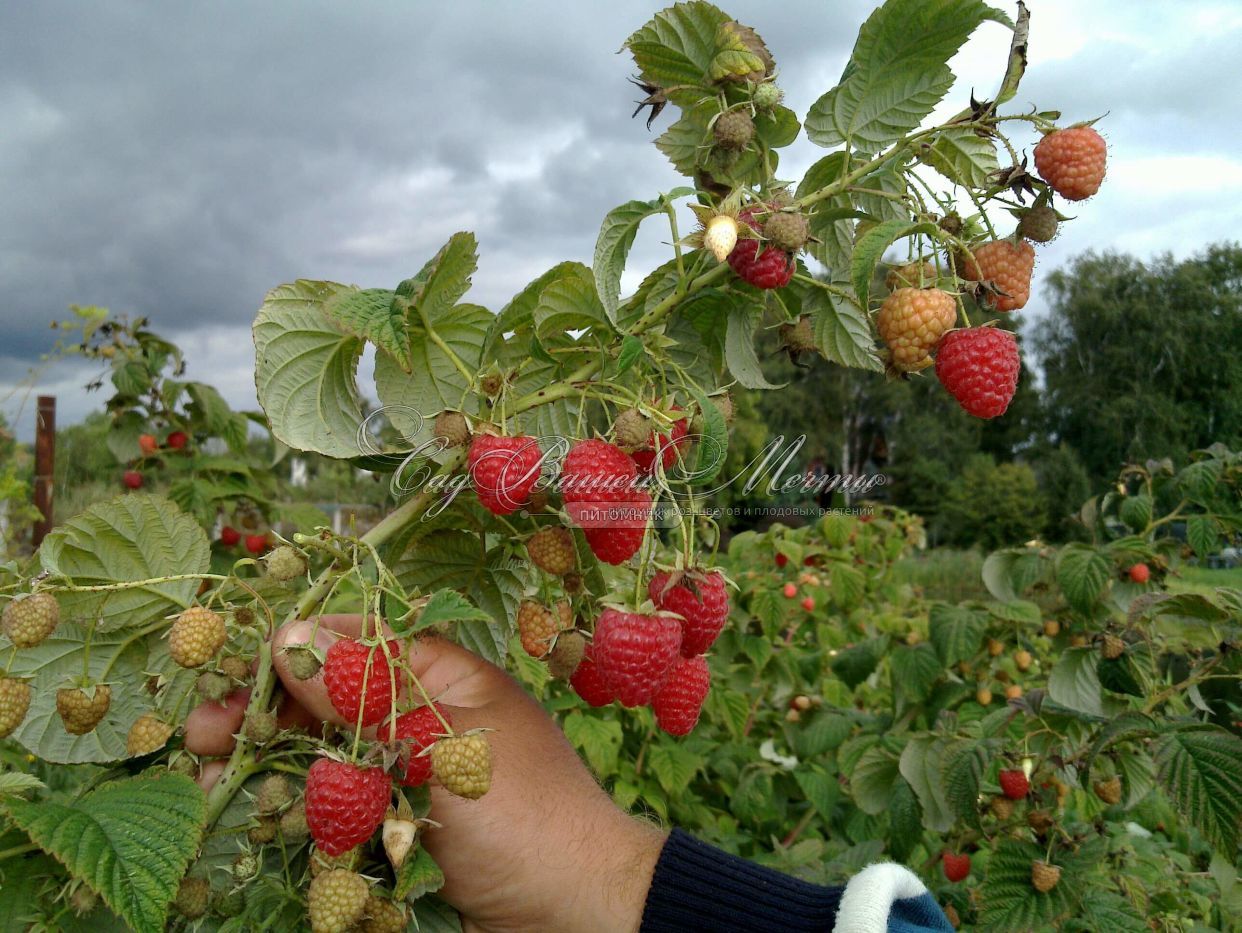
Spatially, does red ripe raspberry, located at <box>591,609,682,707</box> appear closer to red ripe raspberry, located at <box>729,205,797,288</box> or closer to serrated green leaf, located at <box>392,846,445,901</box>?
serrated green leaf, located at <box>392,846,445,901</box>

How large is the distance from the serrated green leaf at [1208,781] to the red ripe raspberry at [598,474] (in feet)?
4.05

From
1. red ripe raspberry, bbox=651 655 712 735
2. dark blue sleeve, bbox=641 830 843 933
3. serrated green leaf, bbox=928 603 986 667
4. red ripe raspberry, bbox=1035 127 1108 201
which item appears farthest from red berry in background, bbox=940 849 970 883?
red ripe raspberry, bbox=1035 127 1108 201

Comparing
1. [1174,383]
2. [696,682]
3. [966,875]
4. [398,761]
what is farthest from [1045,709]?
[1174,383]

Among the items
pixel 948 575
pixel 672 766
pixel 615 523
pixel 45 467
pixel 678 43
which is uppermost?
pixel 678 43

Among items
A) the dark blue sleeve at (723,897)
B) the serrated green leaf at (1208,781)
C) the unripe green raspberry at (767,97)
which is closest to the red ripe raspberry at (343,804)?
the dark blue sleeve at (723,897)

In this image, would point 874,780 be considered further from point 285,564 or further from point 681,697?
point 285,564

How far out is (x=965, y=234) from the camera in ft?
3.60

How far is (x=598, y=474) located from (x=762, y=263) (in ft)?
1.00

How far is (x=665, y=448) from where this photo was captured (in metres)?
0.99

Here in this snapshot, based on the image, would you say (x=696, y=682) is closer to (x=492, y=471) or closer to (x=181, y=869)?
(x=492, y=471)

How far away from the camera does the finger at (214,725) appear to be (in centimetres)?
99

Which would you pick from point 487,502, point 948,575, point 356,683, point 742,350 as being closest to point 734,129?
point 742,350

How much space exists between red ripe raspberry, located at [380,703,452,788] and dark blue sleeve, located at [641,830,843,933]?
1.62 feet

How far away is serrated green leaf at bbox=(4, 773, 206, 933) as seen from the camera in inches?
31.8
